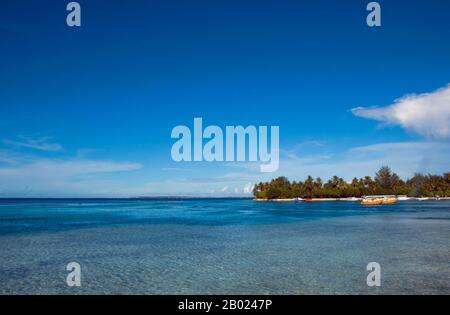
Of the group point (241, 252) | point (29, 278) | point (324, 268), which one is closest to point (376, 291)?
point (324, 268)

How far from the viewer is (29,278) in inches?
844

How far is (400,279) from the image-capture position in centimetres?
2022

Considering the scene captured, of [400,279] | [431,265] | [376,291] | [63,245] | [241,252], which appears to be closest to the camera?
[376,291]

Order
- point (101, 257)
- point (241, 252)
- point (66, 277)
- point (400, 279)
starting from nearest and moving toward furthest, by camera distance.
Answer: point (400, 279) → point (66, 277) → point (101, 257) → point (241, 252)

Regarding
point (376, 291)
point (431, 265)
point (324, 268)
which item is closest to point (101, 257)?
point (324, 268)

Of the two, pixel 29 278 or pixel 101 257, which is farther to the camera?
pixel 101 257

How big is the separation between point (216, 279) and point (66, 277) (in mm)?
8603

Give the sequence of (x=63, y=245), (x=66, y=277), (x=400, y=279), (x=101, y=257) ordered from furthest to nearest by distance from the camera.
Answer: (x=63, y=245) → (x=101, y=257) → (x=66, y=277) → (x=400, y=279)
